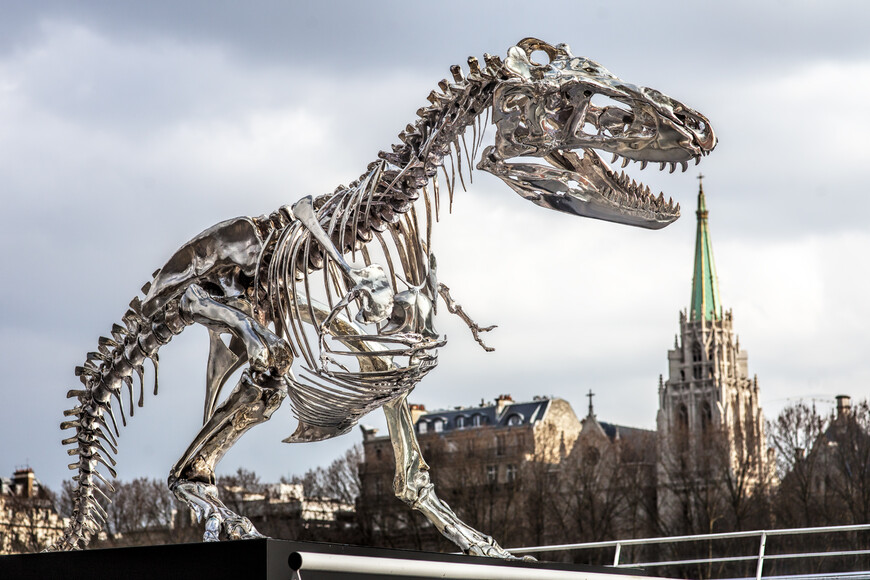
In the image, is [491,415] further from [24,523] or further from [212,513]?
[212,513]

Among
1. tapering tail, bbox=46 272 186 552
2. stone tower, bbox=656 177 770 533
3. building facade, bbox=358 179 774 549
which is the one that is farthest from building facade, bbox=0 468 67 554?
stone tower, bbox=656 177 770 533

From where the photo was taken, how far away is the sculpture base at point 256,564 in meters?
6.56

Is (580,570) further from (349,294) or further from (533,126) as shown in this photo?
(533,126)

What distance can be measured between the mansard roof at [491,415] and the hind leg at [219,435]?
7183cm

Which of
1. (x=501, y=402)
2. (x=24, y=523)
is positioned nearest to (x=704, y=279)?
(x=501, y=402)

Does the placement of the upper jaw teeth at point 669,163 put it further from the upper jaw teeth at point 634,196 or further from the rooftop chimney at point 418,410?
the rooftop chimney at point 418,410

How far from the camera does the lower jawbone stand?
9172 mm

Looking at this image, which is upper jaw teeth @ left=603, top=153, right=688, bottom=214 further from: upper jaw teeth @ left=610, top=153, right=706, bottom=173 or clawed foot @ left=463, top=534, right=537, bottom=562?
clawed foot @ left=463, top=534, right=537, bottom=562

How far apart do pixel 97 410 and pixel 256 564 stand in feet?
11.8

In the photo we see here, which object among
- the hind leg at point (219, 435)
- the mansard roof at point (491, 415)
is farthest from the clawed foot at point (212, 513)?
the mansard roof at point (491, 415)

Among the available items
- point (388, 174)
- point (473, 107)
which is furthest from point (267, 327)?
point (473, 107)

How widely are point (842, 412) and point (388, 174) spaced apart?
3976cm

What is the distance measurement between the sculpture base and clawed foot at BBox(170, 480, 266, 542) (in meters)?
0.58

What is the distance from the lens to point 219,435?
8.80 m
